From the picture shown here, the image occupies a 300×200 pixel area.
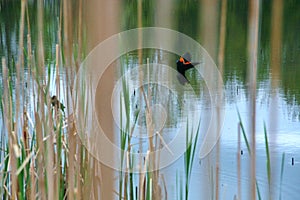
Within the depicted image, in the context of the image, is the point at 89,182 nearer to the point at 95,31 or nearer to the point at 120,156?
the point at 120,156

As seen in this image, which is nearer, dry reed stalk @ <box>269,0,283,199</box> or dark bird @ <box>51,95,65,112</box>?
dry reed stalk @ <box>269,0,283,199</box>

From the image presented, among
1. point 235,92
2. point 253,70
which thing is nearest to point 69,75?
point 253,70

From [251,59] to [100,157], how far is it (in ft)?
0.84

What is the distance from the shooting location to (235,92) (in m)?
2.96

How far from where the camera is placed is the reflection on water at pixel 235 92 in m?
1.27

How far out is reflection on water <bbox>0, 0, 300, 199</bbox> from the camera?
1271 millimetres

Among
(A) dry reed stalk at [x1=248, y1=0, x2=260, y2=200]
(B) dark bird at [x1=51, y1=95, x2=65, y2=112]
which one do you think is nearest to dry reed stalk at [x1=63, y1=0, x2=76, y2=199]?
(B) dark bird at [x1=51, y1=95, x2=65, y2=112]

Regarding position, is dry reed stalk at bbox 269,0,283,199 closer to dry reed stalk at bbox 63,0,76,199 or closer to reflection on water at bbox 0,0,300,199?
reflection on water at bbox 0,0,300,199

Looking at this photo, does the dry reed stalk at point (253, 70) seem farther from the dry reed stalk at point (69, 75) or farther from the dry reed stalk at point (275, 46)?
the dry reed stalk at point (69, 75)

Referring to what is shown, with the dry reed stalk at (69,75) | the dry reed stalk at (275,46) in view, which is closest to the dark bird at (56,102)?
the dry reed stalk at (69,75)

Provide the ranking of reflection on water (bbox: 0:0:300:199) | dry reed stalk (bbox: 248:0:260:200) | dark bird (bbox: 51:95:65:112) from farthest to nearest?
1. reflection on water (bbox: 0:0:300:199)
2. dark bird (bbox: 51:95:65:112)
3. dry reed stalk (bbox: 248:0:260:200)

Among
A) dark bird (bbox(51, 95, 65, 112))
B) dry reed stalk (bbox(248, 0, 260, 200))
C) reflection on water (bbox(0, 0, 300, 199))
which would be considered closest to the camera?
dry reed stalk (bbox(248, 0, 260, 200))

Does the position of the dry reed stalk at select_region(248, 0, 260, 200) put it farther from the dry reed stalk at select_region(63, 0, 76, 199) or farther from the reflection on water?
the dry reed stalk at select_region(63, 0, 76, 199)

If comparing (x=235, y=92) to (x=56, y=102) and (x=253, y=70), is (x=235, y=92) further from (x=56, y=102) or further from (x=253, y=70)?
(x=253, y=70)
